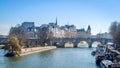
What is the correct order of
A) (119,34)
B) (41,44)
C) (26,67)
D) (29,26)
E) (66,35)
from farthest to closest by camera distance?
(66,35)
(29,26)
(41,44)
(119,34)
(26,67)

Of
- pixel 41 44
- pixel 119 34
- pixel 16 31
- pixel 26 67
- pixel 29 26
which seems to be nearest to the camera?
pixel 26 67

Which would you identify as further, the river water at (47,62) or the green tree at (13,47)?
the green tree at (13,47)

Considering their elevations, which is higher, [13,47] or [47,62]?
[13,47]

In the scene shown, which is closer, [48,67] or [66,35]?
[48,67]

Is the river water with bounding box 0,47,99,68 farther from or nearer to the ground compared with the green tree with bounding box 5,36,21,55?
nearer to the ground

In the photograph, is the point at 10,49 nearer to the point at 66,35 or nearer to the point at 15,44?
the point at 15,44

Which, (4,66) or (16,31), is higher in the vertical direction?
(16,31)

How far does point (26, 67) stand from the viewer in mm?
44406

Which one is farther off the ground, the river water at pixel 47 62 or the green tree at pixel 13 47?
the green tree at pixel 13 47

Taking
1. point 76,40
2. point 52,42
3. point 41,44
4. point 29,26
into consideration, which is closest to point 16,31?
point 41,44

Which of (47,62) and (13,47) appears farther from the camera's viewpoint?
(13,47)

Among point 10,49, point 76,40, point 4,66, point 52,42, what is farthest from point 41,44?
point 4,66

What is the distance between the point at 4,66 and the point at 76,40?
279ft

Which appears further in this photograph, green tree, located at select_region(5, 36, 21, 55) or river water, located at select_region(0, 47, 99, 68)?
green tree, located at select_region(5, 36, 21, 55)
